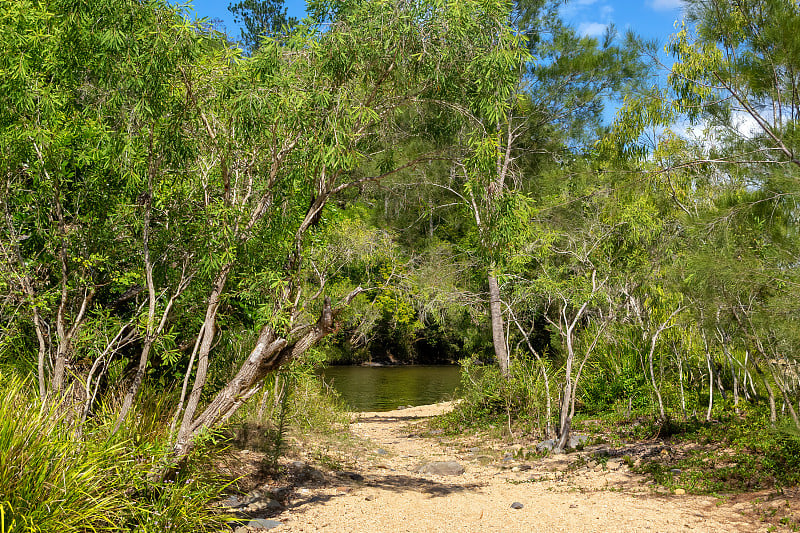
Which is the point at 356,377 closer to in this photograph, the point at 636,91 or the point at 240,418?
the point at 240,418

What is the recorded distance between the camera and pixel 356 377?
79.4 feet

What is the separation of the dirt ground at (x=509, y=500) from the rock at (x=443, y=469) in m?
0.11

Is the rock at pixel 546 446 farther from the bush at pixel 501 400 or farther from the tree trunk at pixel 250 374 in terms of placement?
the tree trunk at pixel 250 374

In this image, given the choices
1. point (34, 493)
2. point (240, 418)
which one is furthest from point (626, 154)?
point (34, 493)

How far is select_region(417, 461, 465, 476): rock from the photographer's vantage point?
7.83 m

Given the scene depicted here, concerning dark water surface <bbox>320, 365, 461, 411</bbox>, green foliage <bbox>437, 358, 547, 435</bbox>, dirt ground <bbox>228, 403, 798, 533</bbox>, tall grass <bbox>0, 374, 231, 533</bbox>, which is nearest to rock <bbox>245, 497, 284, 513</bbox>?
dirt ground <bbox>228, 403, 798, 533</bbox>

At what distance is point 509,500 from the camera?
20.8 feet

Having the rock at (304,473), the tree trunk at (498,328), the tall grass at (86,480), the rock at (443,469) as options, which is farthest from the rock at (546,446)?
the tall grass at (86,480)

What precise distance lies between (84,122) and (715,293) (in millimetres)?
6599

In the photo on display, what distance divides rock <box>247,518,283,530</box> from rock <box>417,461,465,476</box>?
2.87 m

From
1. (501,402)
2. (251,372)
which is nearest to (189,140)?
(251,372)

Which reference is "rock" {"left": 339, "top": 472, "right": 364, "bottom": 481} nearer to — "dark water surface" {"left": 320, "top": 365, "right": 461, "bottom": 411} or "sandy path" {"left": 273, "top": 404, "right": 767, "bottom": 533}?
"sandy path" {"left": 273, "top": 404, "right": 767, "bottom": 533}

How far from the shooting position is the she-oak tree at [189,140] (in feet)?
15.5

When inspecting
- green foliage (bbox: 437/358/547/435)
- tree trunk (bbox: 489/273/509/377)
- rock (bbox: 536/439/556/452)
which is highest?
tree trunk (bbox: 489/273/509/377)
